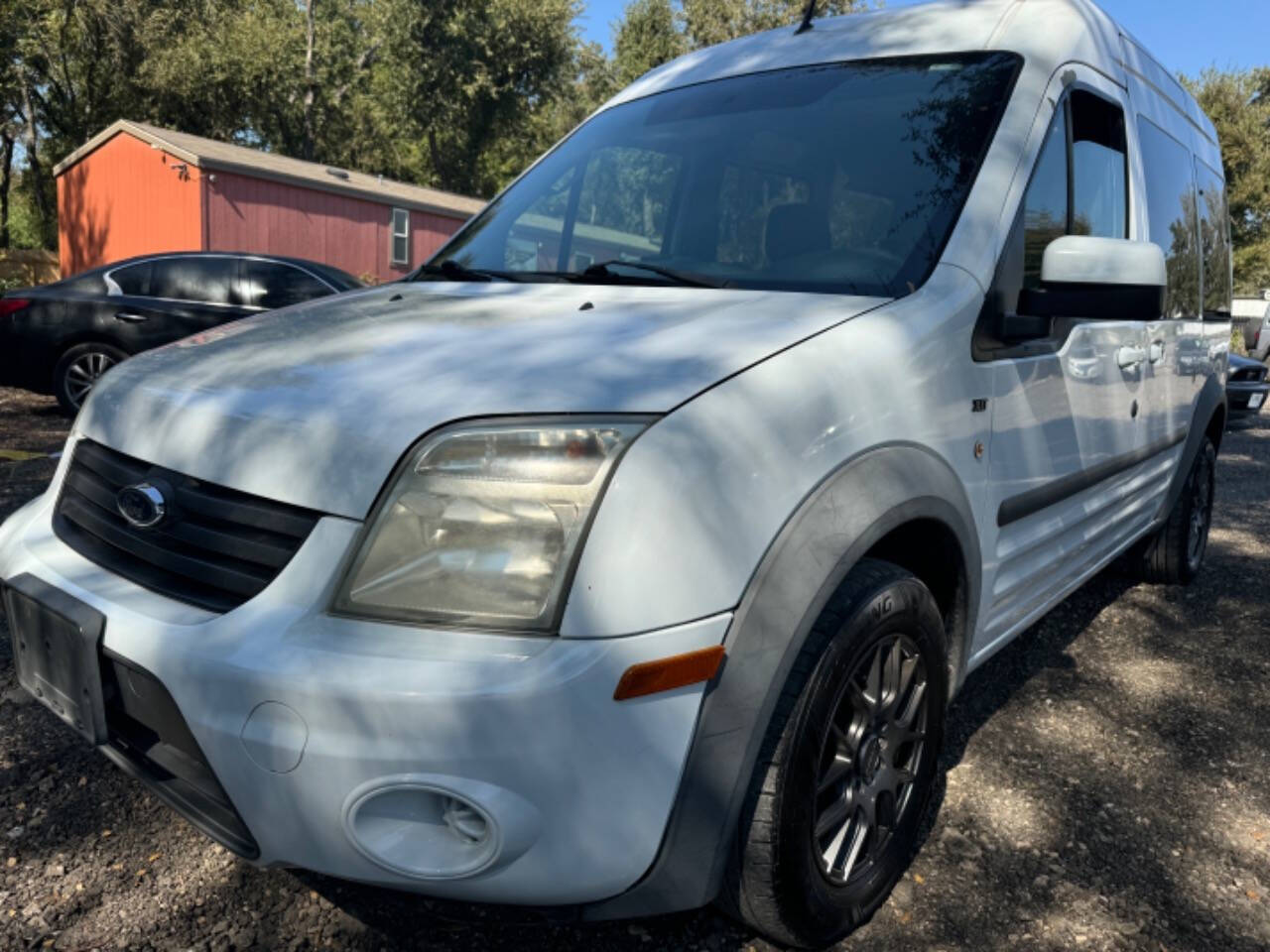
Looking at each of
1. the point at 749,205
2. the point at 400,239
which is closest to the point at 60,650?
the point at 749,205

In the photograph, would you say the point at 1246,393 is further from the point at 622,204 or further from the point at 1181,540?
the point at 622,204

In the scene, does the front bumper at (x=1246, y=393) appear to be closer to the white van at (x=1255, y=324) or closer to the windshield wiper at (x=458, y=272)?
the white van at (x=1255, y=324)

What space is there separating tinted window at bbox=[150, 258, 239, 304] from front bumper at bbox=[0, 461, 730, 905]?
7744 millimetres

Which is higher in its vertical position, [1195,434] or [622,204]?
[622,204]

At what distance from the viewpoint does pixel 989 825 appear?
2500mm

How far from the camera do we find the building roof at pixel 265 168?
1816cm

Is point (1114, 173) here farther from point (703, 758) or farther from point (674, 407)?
point (703, 758)

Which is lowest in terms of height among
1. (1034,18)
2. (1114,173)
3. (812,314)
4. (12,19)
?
(812,314)

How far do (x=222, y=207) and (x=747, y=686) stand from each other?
1914 centimetres

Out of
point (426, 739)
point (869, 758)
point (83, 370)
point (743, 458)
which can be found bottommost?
point (83, 370)

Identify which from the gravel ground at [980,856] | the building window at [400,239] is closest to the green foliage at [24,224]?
the building window at [400,239]

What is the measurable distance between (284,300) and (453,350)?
740cm

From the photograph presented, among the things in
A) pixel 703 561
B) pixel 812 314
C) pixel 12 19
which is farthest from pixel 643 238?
pixel 12 19

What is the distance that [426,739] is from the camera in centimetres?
147
